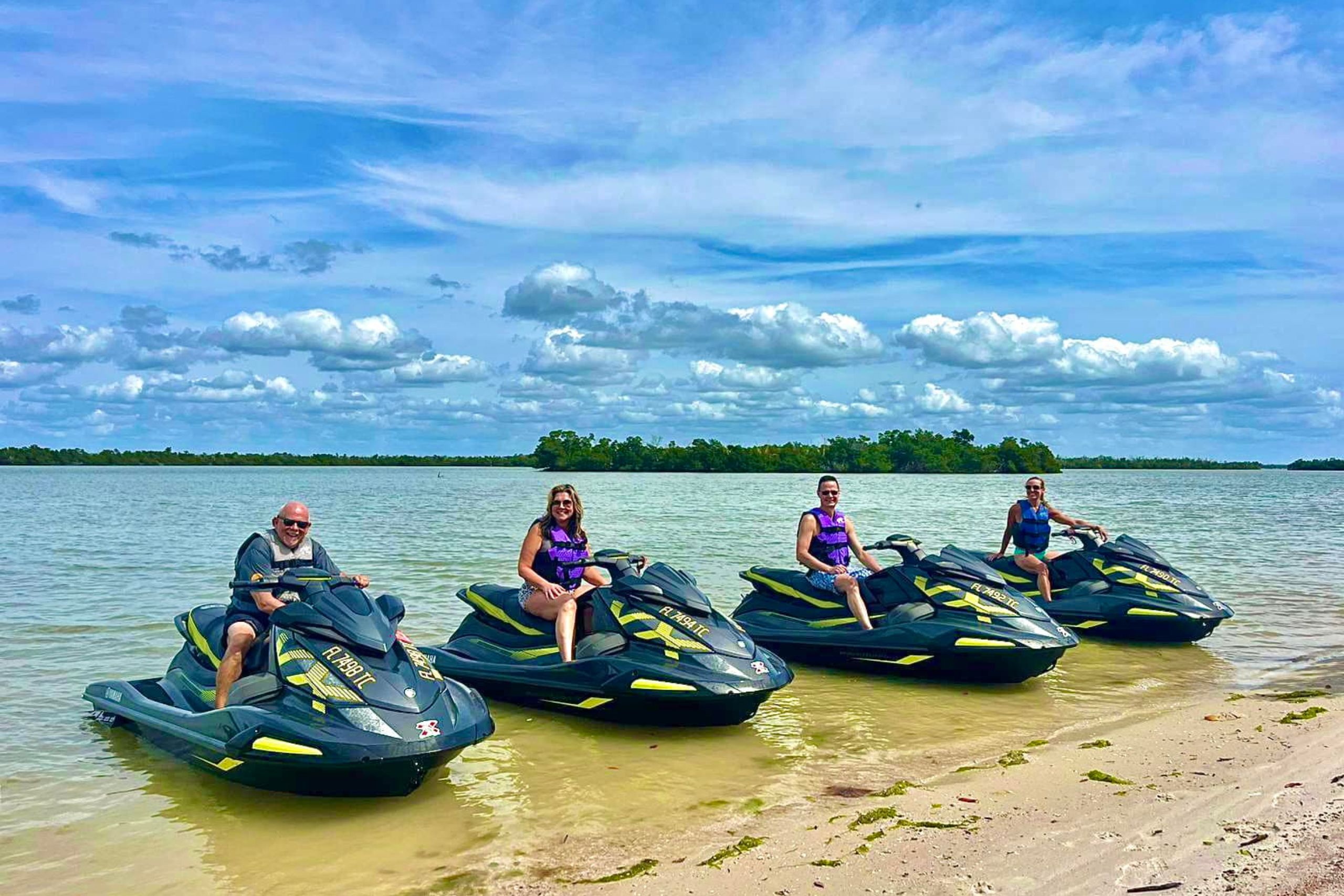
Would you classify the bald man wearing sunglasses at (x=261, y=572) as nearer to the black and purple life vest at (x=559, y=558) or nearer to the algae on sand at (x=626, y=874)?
the black and purple life vest at (x=559, y=558)

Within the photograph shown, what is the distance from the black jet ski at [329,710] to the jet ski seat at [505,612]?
63.9 inches

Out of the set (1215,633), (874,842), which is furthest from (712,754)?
(1215,633)

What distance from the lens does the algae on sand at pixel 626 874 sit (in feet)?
14.3

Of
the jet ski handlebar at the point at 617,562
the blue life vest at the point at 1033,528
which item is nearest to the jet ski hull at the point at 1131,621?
the blue life vest at the point at 1033,528

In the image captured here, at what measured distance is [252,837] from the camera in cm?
498

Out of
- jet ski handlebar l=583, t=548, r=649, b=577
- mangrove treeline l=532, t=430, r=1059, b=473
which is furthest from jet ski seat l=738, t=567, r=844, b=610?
mangrove treeline l=532, t=430, r=1059, b=473

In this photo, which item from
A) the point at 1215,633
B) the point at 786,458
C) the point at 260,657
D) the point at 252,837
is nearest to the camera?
the point at 252,837

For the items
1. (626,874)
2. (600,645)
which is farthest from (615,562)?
(626,874)

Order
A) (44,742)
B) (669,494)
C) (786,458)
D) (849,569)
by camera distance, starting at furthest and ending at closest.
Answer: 1. (786,458)
2. (669,494)
3. (849,569)
4. (44,742)

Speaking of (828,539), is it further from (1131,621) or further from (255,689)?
(255,689)

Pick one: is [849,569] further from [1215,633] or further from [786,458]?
[786,458]

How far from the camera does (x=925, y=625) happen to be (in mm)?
8211

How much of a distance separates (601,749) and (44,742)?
12.4 feet

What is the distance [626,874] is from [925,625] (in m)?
4.44
